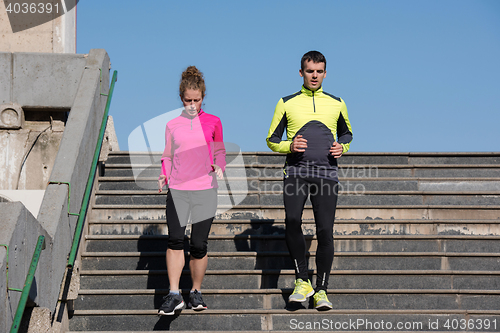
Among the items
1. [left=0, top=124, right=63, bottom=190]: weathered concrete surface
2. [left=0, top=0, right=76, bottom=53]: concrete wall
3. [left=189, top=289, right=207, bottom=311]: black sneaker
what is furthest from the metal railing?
[left=0, top=0, right=76, bottom=53]: concrete wall

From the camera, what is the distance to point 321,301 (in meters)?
4.66

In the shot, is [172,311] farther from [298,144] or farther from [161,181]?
[298,144]

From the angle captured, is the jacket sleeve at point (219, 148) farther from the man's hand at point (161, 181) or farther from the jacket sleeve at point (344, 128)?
the jacket sleeve at point (344, 128)

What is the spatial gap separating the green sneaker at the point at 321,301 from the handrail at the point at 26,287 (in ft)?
7.03

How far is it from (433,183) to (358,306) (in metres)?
2.77

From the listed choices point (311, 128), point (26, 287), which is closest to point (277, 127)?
point (311, 128)

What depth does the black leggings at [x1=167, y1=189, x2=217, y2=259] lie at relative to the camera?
4844 mm

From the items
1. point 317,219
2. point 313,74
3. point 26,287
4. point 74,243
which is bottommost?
point 26,287

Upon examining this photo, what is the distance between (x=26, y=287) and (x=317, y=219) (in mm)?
2315

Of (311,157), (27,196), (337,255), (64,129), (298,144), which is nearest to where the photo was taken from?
(298,144)

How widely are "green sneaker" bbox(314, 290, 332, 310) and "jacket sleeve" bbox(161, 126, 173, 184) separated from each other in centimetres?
159

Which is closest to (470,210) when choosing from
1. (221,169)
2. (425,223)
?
(425,223)

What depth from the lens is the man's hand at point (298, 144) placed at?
4.79m

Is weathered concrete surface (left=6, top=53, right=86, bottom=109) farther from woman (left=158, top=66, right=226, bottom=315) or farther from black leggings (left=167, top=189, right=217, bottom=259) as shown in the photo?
black leggings (left=167, top=189, right=217, bottom=259)
